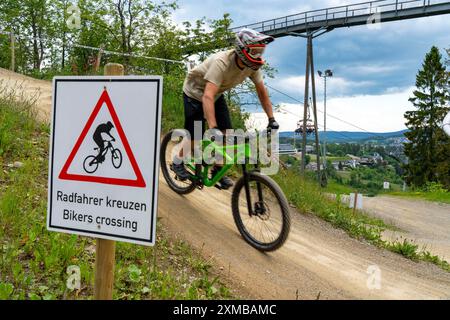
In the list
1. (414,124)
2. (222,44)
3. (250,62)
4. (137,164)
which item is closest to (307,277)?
(250,62)

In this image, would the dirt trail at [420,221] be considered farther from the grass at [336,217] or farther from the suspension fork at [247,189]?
the suspension fork at [247,189]

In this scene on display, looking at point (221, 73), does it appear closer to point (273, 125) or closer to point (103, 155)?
point (273, 125)

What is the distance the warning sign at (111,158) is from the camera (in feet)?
6.21

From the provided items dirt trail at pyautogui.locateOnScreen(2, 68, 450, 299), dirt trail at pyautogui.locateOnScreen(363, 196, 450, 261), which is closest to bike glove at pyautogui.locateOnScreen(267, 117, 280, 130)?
dirt trail at pyautogui.locateOnScreen(2, 68, 450, 299)

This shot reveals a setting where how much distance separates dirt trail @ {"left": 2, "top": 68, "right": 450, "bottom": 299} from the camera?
4082mm

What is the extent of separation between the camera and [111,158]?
193cm

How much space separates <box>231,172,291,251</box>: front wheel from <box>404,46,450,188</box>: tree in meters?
43.6

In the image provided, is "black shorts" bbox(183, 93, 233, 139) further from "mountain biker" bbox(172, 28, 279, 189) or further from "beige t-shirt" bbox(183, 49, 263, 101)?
"beige t-shirt" bbox(183, 49, 263, 101)

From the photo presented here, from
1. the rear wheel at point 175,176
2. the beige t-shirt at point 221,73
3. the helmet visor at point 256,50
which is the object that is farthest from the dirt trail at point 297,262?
the helmet visor at point 256,50

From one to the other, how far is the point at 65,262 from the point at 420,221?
10.6m

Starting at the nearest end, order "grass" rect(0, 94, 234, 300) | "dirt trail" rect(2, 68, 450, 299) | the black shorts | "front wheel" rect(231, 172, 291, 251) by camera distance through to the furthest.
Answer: "grass" rect(0, 94, 234, 300) → "dirt trail" rect(2, 68, 450, 299) → "front wheel" rect(231, 172, 291, 251) → the black shorts

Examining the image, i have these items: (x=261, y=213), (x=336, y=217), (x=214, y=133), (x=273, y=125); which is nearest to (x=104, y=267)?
(x=214, y=133)

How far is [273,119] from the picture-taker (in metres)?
4.72
